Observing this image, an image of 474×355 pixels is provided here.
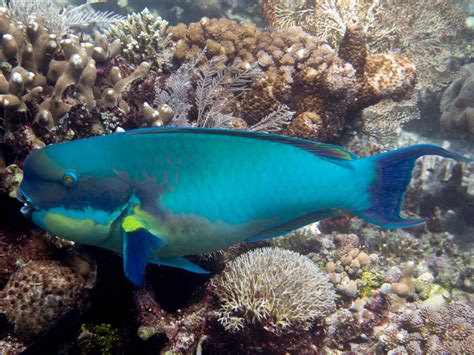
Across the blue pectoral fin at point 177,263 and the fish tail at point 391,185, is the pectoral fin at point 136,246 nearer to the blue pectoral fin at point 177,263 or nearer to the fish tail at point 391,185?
the blue pectoral fin at point 177,263

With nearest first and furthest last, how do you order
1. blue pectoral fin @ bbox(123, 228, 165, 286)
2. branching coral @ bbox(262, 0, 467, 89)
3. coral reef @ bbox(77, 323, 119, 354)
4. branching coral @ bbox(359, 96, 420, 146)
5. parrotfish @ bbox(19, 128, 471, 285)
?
blue pectoral fin @ bbox(123, 228, 165, 286) < parrotfish @ bbox(19, 128, 471, 285) < coral reef @ bbox(77, 323, 119, 354) < branching coral @ bbox(359, 96, 420, 146) < branching coral @ bbox(262, 0, 467, 89)

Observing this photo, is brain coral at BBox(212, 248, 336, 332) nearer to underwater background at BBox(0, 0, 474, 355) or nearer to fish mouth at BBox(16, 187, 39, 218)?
underwater background at BBox(0, 0, 474, 355)

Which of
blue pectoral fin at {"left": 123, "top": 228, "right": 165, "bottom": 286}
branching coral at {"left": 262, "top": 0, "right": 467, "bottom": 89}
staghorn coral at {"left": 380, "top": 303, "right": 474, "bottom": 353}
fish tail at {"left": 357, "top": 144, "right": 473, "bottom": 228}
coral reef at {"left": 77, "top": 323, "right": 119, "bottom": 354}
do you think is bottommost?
staghorn coral at {"left": 380, "top": 303, "right": 474, "bottom": 353}

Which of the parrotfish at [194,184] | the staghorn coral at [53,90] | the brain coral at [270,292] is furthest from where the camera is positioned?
the brain coral at [270,292]

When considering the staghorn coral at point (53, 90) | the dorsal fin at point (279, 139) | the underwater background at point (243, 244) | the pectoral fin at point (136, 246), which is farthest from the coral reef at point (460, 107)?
the pectoral fin at point (136, 246)

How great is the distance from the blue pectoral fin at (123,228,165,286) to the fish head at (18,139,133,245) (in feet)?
0.49

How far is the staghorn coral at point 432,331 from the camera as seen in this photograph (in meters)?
4.47

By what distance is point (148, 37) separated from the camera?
5.48m

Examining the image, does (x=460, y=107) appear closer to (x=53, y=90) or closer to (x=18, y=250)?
(x=53, y=90)

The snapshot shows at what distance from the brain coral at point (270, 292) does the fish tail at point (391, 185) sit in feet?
6.56

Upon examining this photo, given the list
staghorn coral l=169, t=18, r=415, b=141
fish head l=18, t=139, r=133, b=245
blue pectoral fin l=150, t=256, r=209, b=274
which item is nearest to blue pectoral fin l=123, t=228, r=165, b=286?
fish head l=18, t=139, r=133, b=245

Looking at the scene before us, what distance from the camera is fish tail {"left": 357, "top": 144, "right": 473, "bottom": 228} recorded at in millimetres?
1791

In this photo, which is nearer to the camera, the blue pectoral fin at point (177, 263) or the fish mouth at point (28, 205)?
the fish mouth at point (28, 205)

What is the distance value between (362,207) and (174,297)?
8.75ft
